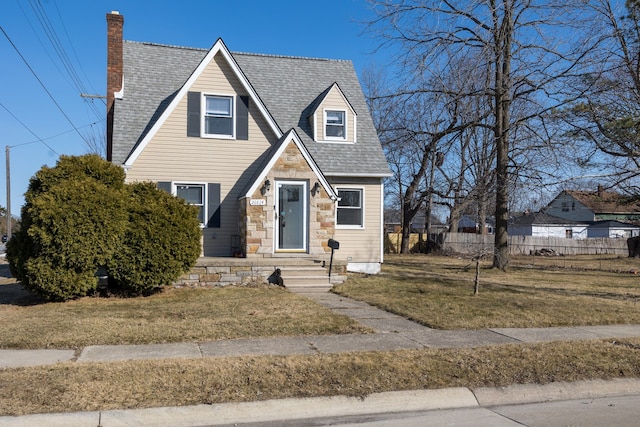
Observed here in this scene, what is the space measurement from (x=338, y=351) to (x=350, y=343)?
597mm

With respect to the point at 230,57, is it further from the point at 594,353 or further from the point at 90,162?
the point at 594,353

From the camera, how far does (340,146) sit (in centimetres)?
1911

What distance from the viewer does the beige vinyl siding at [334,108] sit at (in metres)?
18.9

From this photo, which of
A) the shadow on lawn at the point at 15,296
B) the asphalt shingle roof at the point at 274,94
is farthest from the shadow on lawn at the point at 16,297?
the asphalt shingle roof at the point at 274,94

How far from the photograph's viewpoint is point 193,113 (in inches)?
672

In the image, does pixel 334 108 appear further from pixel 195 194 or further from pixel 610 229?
pixel 610 229

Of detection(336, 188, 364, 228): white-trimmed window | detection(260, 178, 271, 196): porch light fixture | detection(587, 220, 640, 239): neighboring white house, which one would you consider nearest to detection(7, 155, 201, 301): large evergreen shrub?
detection(260, 178, 271, 196): porch light fixture

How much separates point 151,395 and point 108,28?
1754 centimetres

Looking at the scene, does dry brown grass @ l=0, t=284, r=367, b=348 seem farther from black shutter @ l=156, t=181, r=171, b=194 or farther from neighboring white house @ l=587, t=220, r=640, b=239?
neighboring white house @ l=587, t=220, r=640, b=239

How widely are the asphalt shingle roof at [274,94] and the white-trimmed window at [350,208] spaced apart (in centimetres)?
89

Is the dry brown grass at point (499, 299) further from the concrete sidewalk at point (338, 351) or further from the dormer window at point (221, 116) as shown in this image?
the dormer window at point (221, 116)

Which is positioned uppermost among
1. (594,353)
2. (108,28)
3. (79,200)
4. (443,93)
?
(108,28)

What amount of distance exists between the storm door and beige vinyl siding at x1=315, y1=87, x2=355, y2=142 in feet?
10.2

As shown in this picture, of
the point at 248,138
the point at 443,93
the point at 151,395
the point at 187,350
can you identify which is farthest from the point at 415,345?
the point at 443,93
